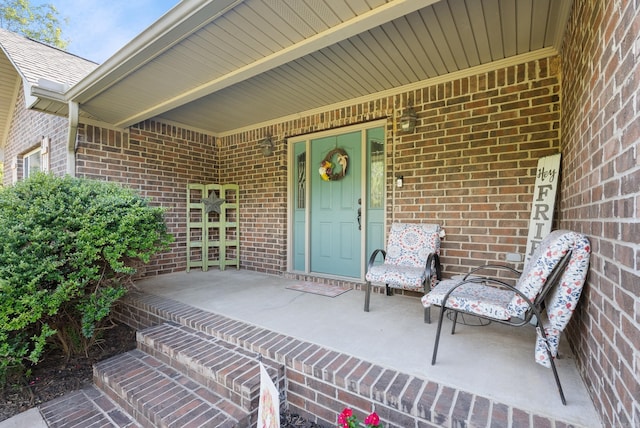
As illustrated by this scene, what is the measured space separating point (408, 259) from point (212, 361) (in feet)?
6.55

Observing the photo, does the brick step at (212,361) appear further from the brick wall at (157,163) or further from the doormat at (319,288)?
the brick wall at (157,163)

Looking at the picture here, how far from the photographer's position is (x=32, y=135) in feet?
15.6

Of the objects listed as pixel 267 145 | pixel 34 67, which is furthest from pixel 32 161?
pixel 267 145

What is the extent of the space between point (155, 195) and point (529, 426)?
4771 millimetres

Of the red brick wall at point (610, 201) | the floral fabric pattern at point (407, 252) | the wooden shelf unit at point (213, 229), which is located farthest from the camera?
the wooden shelf unit at point (213, 229)

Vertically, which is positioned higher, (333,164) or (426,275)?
(333,164)

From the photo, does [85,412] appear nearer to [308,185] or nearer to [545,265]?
[545,265]

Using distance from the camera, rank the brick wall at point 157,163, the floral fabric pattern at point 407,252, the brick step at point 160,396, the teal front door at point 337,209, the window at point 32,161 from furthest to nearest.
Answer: the window at point 32,161 < the brick wall at point 157,163 < the teal front door at point 337,209 < the floral fabric pattern at point 407,252 < the brick step at point 160,396

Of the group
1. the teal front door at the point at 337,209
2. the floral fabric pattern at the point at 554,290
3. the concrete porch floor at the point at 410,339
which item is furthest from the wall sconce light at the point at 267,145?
the floral fabric pattern at the point at 554,290

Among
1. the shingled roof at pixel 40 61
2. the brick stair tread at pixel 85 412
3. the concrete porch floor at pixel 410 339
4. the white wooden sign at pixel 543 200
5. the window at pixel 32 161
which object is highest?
the shingled roof at pixel 40 61

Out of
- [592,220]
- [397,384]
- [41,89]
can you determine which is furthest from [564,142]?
[41,89]

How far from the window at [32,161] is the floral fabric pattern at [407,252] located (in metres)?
5.74

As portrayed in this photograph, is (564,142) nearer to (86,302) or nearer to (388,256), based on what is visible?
(388,256)

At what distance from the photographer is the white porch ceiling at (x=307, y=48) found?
1.90 meters
